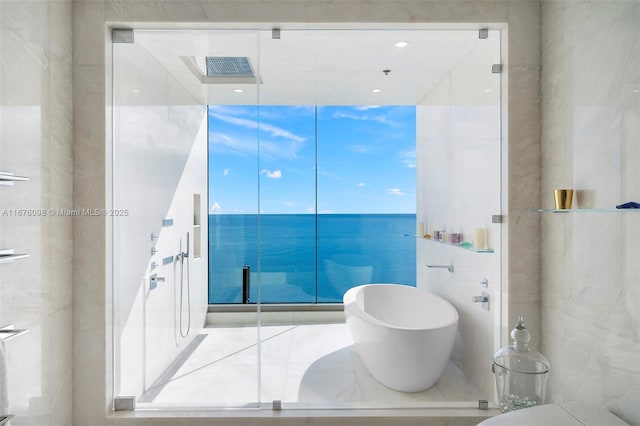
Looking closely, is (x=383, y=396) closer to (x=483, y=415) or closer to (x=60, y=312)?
(x=483, y=415)

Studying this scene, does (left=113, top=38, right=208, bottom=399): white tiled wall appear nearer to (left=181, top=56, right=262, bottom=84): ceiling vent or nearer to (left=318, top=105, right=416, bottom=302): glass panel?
(left=181, top=56, right=262, bottom=84): ceiling vent

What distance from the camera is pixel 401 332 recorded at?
89.0 inches

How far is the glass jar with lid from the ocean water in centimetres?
70

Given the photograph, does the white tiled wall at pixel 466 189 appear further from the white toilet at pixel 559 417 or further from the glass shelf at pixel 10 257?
the glass shelf at pixel 10 257

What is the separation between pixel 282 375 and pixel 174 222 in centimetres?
121

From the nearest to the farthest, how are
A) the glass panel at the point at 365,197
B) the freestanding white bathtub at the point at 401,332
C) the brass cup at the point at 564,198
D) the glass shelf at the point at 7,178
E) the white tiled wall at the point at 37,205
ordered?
1. the glass shelf at the point at 7,178
2. the white tiled wall at the point at 37,205
3. the brass cup at the point at 564,198
4. the freestanding white bathtub at the point at 401,332
5. the glass panel at the point at 365,197

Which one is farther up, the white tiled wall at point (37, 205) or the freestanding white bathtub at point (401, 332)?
the white tiled wall at point (37, 205)

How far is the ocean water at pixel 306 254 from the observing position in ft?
7.75

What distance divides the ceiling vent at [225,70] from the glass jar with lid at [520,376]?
210 cm

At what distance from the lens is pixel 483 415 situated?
2.29 meters

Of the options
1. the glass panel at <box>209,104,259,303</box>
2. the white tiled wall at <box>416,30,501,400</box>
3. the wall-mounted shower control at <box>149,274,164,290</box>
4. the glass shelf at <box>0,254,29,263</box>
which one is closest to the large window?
the glass panel at <box>209,104,259,303</box>

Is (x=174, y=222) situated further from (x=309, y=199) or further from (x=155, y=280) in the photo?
(x=309, y=199)

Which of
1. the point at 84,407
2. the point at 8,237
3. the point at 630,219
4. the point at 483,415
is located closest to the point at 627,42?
the point at 630,219

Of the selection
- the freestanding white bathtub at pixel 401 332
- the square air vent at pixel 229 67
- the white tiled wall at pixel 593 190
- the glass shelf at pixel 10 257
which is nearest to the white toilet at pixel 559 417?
the white tiled wall at pixel 593 190
